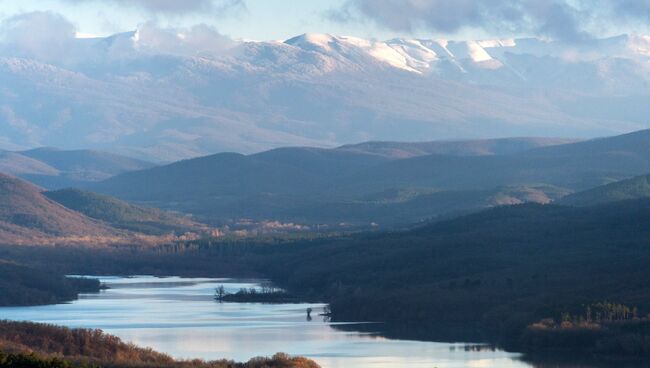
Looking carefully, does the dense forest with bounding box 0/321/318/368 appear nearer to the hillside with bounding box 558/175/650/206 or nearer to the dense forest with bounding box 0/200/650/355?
the dense forest with bounding box 0/200/650/355

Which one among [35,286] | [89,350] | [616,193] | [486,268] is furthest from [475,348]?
[616,193]

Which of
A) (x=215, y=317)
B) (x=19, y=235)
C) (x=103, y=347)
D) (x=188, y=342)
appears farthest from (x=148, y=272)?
(x=103, y=347)

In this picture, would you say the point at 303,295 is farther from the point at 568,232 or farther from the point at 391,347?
the point at 391,347

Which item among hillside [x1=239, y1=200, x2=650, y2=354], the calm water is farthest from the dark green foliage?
hillside [x1=239, y1=200, x2=650, y2=354]

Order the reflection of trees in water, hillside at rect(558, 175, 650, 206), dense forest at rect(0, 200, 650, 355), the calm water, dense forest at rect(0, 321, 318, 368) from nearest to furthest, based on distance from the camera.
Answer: dense forest at rect(0, 321, 318, 368)
the calm water
the reflection of trees in water
dense forest at rect(0, 200, 650, 355)
hillside at rect(558, 175, 650, 206)

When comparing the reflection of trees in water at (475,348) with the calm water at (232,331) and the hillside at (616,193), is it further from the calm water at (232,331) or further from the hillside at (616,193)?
the hillside at (616,193)

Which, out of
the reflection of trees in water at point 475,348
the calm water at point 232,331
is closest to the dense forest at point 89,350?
the calm water at point 232,331
